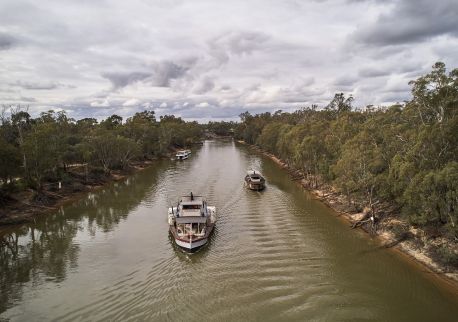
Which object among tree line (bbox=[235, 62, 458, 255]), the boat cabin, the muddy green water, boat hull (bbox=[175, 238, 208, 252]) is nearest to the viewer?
the muddy green water

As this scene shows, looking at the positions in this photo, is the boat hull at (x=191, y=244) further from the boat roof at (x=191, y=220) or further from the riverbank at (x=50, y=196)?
the riverbank at (x=50, y=196)

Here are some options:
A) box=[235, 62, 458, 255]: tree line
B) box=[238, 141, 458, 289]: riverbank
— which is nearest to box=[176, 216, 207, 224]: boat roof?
box=[235, 62, 458, 255]: tree line

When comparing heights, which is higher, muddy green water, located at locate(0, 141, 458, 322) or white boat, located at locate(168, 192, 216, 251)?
white boat, located at locate(168, 192, 216, 251)

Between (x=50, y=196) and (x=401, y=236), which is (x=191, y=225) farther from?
(x=50, y=196)

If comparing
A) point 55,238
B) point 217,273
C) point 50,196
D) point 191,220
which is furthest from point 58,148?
point 217,273

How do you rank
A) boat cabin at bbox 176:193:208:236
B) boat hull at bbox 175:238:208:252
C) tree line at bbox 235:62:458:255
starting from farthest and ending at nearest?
boat cabin at bbox 176:193:208:236 < boat hull at bbox 175:238:208:252 < tree line at bbox 235:62:458:255

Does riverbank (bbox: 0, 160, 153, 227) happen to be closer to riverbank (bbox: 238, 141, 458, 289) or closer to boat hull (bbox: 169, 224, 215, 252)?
boat hull (bbox: 169, 224, 215, 252)
